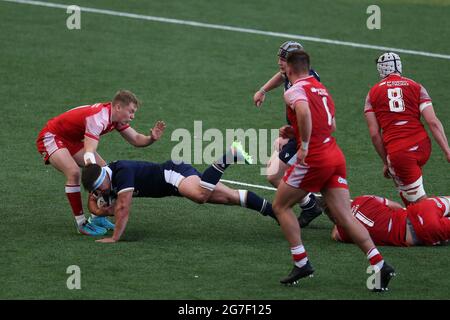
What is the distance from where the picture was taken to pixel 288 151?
10.5m

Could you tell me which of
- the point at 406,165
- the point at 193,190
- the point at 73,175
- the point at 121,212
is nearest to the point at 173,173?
the point at 193,190

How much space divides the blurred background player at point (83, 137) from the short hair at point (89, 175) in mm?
111

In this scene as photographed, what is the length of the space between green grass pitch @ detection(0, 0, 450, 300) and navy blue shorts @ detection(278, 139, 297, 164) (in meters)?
0.74

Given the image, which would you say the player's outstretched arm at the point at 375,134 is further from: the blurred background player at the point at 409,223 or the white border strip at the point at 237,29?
the white border strip at the point at 237,29

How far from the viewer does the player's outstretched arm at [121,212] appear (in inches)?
384

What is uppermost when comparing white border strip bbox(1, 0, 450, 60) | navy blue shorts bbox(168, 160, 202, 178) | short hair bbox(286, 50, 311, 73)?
white border strip bbox(1, 0, 450, 60)

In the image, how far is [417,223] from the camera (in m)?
9.70

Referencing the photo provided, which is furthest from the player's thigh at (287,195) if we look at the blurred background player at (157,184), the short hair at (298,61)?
the blurred background player at (157,184)

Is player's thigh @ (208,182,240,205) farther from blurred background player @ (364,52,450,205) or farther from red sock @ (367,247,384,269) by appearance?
red sock @ (367,247,384,269)

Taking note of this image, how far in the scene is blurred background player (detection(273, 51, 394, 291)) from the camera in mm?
8430

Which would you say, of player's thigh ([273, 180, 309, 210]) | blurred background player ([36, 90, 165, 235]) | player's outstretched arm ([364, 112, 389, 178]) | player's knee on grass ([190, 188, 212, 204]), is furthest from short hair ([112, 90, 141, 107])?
player's outstretched arm ([364, 112, 389, 178])

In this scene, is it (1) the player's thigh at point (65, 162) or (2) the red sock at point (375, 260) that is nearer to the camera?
(2) the red sock at point (375, 260)

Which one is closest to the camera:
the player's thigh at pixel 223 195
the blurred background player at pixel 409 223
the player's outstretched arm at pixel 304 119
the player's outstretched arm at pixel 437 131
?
the player's outstretched arm at pixel 304 119

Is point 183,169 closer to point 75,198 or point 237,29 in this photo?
point 75,198
